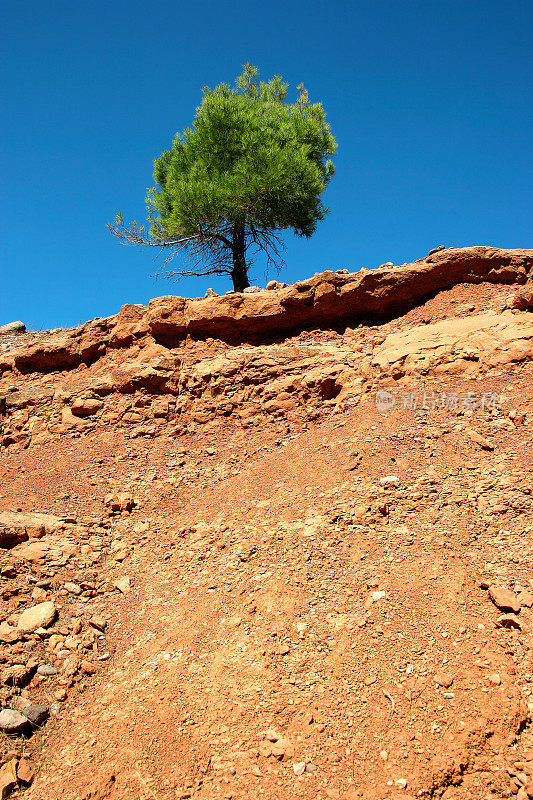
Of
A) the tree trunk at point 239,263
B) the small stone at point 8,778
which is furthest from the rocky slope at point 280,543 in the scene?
the tree trunk at point 239,263

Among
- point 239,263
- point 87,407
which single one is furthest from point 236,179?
point 87,407

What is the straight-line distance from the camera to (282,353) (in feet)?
22.7

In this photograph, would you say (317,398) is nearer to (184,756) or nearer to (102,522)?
(102,522)

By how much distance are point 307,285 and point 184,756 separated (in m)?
6.03

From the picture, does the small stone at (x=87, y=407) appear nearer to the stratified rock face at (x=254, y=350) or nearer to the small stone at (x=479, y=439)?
the stratified rock face at (x=254, y=350)

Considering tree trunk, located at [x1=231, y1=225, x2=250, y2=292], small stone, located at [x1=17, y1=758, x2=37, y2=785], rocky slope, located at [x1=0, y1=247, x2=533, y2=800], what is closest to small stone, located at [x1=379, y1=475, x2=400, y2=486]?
rocky slope, located at [x1=0, y1=247, x2=533, y2=800]

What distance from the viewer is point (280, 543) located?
4191 mm

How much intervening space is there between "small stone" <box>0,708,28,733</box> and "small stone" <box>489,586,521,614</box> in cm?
312

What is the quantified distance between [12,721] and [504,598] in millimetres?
3239

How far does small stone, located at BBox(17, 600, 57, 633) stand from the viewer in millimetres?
3863

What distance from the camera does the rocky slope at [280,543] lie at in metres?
2.61

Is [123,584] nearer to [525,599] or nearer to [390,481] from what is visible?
[390,481]

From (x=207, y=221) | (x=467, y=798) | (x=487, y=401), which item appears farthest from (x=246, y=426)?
(x=207, y=221)

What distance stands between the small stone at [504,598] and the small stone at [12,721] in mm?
3120
